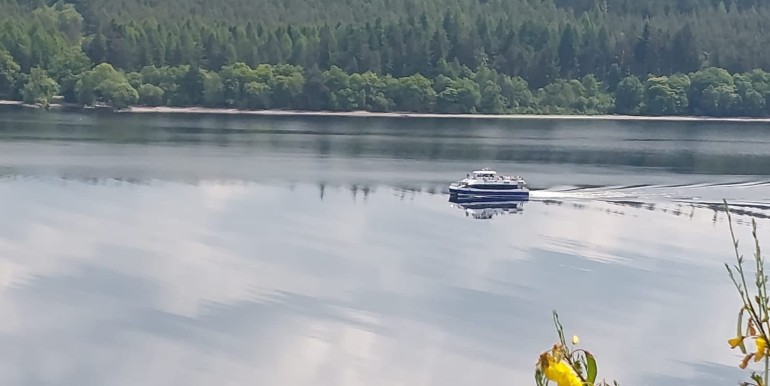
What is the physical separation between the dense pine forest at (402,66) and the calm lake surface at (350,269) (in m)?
42.2

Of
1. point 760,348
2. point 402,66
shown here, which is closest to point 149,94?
point 402,66

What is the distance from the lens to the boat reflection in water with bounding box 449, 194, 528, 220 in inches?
1729

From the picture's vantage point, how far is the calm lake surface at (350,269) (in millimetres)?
22312

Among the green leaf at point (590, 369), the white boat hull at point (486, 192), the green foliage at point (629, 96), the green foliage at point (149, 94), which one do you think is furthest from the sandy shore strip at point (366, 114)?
the green leaf at point (590, 369)

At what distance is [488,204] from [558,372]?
140ft

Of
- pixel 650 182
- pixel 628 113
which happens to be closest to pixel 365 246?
pixel 650 182

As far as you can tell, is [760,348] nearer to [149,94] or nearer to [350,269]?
[350,269]

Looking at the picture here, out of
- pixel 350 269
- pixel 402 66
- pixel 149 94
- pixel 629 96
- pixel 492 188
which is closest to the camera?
pixel 350 269

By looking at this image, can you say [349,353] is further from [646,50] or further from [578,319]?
[646,50]

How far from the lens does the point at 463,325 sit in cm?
2502

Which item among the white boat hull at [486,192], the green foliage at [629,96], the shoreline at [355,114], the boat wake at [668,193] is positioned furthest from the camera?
the green foliage at [629,96]

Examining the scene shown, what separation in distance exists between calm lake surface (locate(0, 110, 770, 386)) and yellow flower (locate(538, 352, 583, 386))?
58.3ft

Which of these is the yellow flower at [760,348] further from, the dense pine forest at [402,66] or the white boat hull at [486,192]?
the dense pine forest at [402,66]

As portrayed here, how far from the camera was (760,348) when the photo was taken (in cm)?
352
